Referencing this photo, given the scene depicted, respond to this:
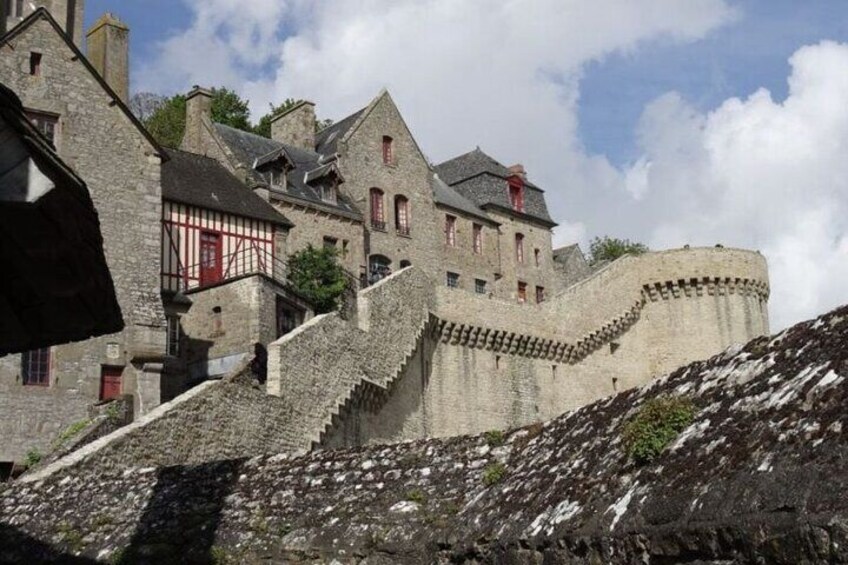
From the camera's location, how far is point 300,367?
22.2 metres

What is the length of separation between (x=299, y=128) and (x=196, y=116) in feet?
14.2

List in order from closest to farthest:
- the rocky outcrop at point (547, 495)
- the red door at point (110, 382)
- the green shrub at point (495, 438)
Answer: the rocky outcrop at point (547, 495) → the green shrub at point (495, 438) → the red door at point (110, 382)

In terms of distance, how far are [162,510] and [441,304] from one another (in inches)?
950

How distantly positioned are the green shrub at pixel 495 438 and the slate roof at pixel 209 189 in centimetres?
2498

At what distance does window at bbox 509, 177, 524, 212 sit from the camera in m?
47.3

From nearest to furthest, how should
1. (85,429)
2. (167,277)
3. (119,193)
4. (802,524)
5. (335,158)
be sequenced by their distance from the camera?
(802,524) < (85,429) < (119,193) < (167,277) < (335,158)

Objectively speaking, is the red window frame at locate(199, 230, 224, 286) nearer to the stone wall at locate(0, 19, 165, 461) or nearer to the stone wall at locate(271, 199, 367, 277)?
the stone wall at locate(271, 199, 367, 277)

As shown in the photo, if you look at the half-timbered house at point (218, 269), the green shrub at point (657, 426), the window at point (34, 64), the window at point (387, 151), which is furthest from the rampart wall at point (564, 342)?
the green shrub at point (657, 426)

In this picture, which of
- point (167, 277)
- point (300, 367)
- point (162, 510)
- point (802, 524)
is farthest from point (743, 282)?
point (802, 524)

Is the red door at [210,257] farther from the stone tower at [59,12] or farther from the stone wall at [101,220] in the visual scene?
the stone tower at [59,12]

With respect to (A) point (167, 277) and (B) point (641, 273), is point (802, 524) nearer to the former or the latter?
(A) point (167, 277)

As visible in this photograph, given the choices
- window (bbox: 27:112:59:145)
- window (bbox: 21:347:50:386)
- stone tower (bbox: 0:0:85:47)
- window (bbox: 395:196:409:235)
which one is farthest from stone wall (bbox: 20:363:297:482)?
window (bbox: 395:196:409:235)

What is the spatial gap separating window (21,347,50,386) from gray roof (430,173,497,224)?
21.1 metres

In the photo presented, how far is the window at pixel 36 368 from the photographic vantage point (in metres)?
23.3
